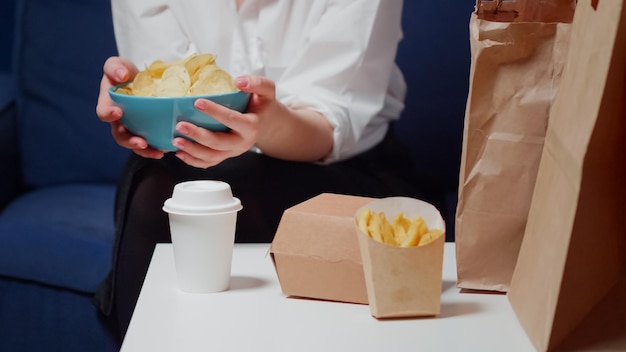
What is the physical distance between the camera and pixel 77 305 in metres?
1.52

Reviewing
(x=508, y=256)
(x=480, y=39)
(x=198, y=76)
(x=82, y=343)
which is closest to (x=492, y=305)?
(x=508, y=256)

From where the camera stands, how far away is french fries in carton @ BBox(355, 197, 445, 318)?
0.78 m

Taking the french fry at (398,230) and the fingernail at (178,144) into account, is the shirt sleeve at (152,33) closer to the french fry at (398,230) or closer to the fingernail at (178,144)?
the fingernail at (178,144)

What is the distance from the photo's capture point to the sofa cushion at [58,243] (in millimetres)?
1527

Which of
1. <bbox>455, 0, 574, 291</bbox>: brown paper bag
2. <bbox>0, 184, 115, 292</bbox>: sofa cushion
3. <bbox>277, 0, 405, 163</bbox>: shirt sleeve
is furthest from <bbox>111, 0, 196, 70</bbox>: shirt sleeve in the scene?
<bbox>455, 0, 574, 291</bbox>: brown paper bag

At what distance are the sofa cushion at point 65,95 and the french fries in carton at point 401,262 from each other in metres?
1.24

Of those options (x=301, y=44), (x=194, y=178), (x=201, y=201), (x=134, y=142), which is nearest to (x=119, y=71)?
(x=134, y=142)

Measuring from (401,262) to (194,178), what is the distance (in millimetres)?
578

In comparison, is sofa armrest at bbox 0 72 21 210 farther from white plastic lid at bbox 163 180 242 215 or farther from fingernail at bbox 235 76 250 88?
white plastic lid at bbox 163 180 242 215

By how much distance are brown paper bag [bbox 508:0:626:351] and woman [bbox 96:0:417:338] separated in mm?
454

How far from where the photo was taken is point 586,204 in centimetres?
71

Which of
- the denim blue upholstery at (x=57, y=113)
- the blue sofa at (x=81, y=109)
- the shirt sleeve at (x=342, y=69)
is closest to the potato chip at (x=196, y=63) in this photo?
the shirt sleeve at (x=342, y=69)

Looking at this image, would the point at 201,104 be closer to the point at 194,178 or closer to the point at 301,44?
→ the point at 194,178

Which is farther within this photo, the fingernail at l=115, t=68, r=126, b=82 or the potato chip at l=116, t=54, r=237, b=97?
the fingernail at l=115, t=68, r=126, b=82
